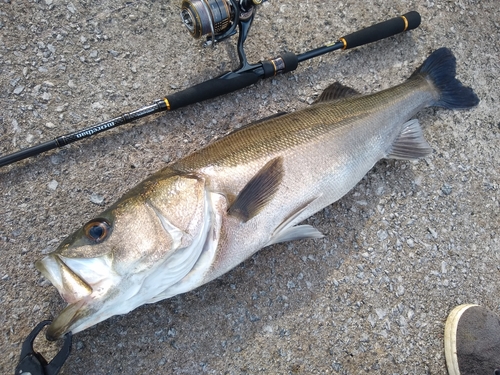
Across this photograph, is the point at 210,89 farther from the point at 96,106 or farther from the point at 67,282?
the point at 67,282

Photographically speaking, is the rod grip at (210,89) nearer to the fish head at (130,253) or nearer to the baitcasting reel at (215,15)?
the baitcasting reel at (215,15)

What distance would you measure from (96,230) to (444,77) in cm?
217

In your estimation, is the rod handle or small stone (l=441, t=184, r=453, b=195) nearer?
the rod handle

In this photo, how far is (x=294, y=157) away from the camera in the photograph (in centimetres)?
Result: 187

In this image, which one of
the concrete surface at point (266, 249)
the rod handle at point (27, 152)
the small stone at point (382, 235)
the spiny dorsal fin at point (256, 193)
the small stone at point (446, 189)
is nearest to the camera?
the spiny dorsal fin at point (256, 193)

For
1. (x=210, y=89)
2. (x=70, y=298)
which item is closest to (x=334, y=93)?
(x=210, y=89)

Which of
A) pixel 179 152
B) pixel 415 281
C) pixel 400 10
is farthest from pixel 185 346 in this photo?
pixel 400 10

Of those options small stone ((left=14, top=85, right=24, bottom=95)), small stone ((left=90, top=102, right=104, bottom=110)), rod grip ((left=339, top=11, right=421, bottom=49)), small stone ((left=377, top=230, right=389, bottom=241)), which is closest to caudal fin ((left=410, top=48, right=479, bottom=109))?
rod grip ((left=339, top=11, right=421, bottom=49))

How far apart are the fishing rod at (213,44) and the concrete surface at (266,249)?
0.15m

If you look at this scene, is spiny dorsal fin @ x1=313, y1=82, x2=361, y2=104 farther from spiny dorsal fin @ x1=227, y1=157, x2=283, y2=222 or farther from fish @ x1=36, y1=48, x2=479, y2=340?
spiny dorsal fin @ x1=227, y1=157, x2=283, y2=222

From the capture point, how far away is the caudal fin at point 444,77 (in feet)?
7.69

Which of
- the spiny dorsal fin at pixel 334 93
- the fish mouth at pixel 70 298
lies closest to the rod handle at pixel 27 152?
the fish mouth at pixel 70 298

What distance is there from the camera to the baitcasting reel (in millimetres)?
1888

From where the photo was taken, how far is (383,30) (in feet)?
7.88
